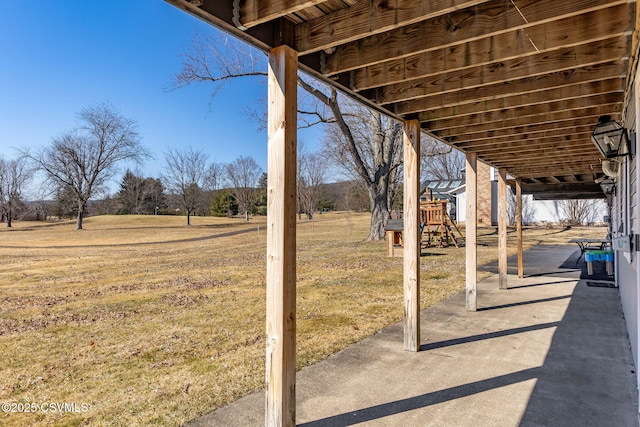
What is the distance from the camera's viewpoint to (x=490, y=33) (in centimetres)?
231

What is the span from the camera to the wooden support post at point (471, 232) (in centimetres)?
536

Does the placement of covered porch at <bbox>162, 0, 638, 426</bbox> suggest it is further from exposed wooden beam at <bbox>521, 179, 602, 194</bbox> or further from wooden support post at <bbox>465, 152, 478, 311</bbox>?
exposed wooden beam at <bbox>521, 179, 602, 194</bbox>

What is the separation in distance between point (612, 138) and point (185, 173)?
1501 inches

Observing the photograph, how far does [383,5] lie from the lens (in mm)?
2223

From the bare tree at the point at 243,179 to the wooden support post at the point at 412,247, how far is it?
40.1 metres

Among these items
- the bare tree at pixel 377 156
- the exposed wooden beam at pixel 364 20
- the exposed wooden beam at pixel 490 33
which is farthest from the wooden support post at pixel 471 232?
the bare tree at pixel 377 156

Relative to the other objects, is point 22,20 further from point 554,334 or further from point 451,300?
point 554,334

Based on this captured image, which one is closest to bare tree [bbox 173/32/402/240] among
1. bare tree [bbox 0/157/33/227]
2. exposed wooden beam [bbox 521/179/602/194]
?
exposed wooden beam [bbox 521/179/602/194]

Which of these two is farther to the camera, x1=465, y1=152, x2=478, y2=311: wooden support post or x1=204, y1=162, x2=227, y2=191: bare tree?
x1=204, y1=162, x2=227, y2=191: bare tree

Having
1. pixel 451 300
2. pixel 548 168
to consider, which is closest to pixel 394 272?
pixel 451 300

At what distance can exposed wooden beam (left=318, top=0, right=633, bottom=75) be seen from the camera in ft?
7.31

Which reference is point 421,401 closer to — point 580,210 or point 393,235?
point 393,235

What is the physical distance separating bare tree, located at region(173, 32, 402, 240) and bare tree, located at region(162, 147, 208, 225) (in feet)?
72.5

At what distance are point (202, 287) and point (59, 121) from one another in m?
33.3
